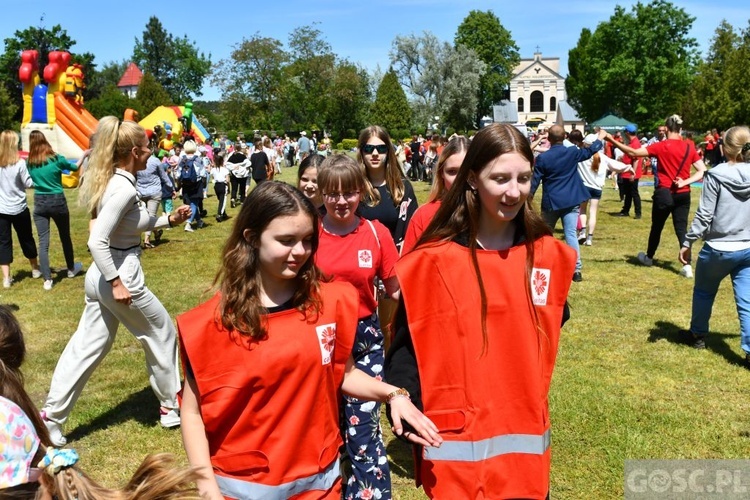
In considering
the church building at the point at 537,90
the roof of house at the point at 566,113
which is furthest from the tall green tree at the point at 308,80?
the church building at the point at 537,90

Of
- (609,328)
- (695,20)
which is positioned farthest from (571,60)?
(609,328)

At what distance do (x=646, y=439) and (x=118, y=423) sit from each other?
4.14 metres

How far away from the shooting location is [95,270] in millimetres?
4859

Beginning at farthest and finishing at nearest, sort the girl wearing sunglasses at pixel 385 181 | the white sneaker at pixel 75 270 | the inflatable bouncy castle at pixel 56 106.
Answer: the inflatable bouncy castle at pixel 56 106
the white sneaker at pixel 75 270
the girl wearing sunglasses at pixel 385 181

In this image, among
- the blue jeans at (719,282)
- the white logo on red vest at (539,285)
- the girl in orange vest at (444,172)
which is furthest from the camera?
the blue jeans at (719,282)

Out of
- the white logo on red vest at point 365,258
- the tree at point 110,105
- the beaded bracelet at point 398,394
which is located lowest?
the beaded bracelet at point 398,394

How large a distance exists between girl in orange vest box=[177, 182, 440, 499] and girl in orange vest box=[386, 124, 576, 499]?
17 centimetres

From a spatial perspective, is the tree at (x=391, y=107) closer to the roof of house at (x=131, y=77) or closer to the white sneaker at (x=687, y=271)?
the roof of house at (x=131, y=77)

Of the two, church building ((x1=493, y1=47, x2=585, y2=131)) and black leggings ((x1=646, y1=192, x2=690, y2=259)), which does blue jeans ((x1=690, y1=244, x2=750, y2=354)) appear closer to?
black leggings ((x1=646, y1=192, x2=690, y2=259))

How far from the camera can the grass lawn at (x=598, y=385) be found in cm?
484

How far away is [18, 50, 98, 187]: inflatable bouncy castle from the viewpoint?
1046 inches

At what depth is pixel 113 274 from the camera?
182 inches

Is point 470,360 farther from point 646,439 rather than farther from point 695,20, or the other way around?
point 695,20

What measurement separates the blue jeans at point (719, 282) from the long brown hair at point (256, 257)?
198 inches
